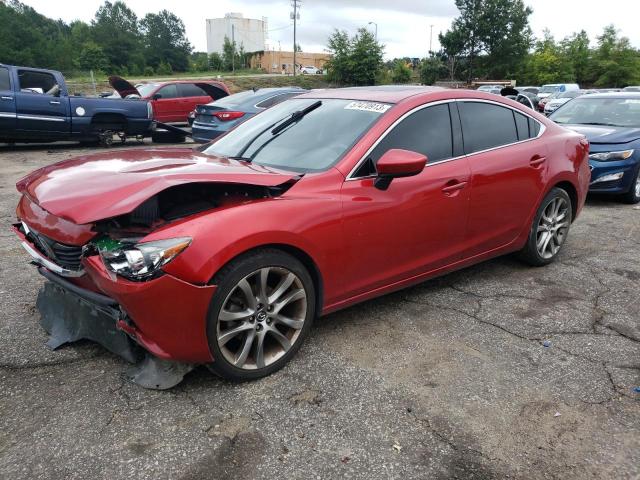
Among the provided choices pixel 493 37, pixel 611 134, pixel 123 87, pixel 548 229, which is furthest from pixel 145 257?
pixel 493 37

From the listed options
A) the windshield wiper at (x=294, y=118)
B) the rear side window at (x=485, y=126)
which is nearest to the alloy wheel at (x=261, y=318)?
the windshield wiper at (x=294, y=118)

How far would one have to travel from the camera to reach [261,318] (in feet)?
9.18

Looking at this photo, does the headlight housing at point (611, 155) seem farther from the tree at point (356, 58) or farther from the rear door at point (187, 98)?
the tree at point (356, 58)

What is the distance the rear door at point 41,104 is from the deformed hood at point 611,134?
1019 centimetres

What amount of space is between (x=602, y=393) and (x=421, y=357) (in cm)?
99

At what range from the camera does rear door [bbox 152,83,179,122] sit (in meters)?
15.7

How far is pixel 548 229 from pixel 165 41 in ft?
318

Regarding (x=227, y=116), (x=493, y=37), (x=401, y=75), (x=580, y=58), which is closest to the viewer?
(x=227, y=116)

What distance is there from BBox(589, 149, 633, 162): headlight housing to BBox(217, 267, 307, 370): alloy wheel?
6051 millimetres

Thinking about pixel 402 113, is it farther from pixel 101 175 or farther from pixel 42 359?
pixel 42 359

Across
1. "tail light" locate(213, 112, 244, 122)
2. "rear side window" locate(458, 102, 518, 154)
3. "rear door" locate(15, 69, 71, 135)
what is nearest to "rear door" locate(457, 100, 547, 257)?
"rear side window" locate(458, 102, 518, 154)

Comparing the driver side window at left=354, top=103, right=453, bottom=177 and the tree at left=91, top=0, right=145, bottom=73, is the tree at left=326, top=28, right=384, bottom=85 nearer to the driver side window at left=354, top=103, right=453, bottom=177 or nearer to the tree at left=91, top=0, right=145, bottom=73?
the tree at left=91, top=0, right=145, bottom=73

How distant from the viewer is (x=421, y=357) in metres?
3.13

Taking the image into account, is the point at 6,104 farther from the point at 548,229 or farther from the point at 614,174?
the point at 614,174
